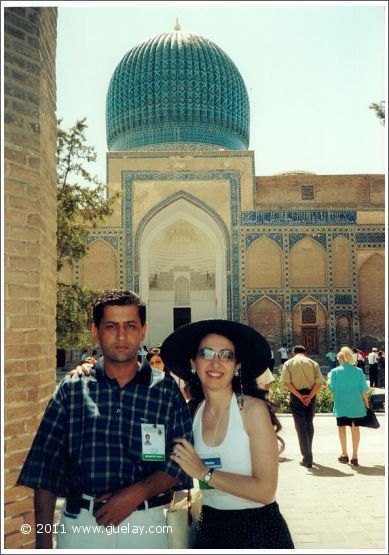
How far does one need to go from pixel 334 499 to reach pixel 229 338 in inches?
94.6

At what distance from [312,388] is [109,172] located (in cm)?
1464

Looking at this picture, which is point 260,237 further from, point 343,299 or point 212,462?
point 212,462

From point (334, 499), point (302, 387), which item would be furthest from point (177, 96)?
point (334, 499)

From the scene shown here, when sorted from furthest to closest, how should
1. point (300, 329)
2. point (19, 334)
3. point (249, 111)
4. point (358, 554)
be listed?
point (249, 111) < point (300, 329) < point (19, 334) < point (358, 554)

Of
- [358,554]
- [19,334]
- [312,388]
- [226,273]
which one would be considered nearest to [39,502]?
[19,334]

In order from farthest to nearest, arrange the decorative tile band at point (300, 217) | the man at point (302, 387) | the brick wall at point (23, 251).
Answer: the decorative tile band at point (300, 217) → the man at point (302, 387) → the brick wall at point (23, 251)

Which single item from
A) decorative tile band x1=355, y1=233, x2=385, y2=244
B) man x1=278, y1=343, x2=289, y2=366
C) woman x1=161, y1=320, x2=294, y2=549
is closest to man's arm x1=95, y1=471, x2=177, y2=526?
woman x1=161, y1=320, x2=294, y2=549

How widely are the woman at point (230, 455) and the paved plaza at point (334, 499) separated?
1.70 feet

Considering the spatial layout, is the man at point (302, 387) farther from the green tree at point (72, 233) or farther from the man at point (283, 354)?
the man at point (283, 354)

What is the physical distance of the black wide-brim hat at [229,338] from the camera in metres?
1.91

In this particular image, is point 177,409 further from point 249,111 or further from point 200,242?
point 249,111

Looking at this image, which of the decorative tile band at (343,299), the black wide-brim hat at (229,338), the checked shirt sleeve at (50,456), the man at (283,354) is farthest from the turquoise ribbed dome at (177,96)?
the checked shirt sleeve at (50,456)

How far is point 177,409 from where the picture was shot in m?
1.80

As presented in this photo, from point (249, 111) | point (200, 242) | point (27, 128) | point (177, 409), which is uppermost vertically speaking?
point (249, 111)
